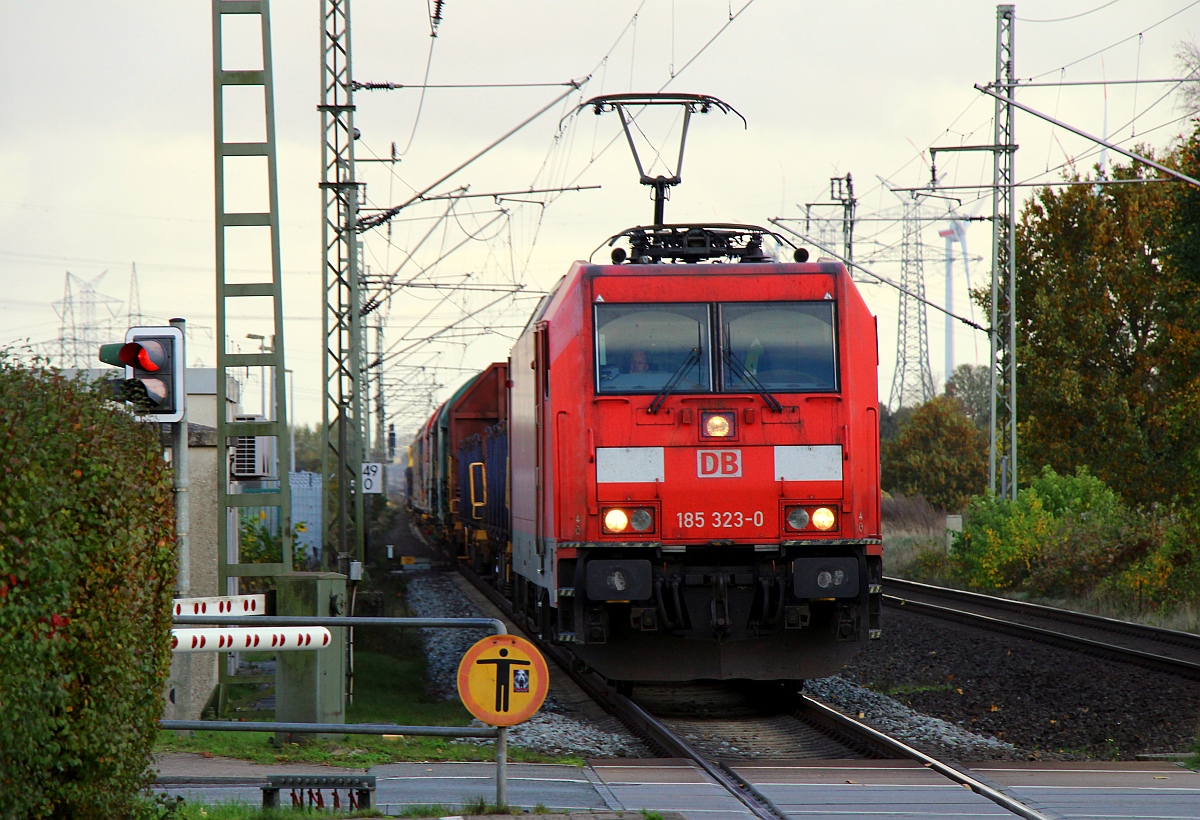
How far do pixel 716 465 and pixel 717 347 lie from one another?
0.95 m

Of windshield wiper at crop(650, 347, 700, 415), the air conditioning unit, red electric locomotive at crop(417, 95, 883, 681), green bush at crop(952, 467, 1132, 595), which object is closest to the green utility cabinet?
red electric locomotive at crop(417, 95, 883, 681)

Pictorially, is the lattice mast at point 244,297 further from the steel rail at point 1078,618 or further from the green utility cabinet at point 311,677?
the steel rail at point 1078,618

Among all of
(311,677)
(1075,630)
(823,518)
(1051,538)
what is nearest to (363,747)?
(311,677)

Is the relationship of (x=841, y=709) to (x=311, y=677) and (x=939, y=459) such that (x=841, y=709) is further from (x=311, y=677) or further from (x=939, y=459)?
(x=939, y=459)

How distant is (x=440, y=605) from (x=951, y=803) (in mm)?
17006

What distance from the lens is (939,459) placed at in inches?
1855

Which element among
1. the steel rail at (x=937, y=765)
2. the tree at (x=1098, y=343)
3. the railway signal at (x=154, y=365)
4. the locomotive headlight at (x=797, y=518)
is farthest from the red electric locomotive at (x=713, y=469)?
the tree at (x=1098, y=343)

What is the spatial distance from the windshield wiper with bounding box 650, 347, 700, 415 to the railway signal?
3646 mm

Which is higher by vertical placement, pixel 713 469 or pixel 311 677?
pixel 713 469

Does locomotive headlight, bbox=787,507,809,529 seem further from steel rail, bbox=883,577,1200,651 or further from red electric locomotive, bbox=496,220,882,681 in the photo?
steel rail, bbox=883,577,1200,651

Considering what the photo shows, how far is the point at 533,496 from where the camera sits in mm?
12000

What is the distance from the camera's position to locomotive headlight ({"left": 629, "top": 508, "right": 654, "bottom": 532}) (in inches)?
404

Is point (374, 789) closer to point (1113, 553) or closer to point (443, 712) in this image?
point (443, 712)

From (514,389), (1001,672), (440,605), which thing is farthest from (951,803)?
(440,605)
